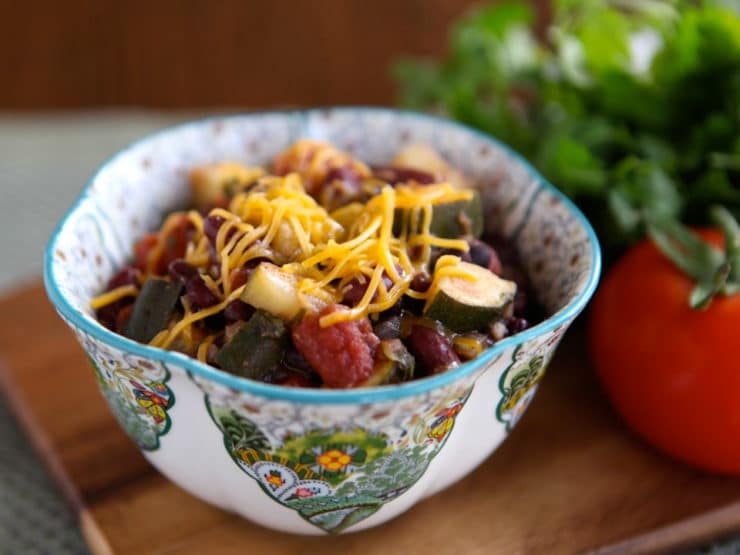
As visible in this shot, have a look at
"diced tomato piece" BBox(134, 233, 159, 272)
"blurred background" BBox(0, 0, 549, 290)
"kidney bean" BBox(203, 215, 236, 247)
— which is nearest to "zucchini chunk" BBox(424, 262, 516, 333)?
"kidney bean" BBox(203, 215, 236, 247)

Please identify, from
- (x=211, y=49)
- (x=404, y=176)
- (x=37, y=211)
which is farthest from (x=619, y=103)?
(x=211, y=49)

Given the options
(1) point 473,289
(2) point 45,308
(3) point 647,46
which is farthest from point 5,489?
(3) point 647,46

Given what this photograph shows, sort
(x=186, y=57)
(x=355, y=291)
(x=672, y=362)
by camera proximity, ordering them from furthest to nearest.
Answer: (x=186, y=57), (x=672, y=362), (x=355, y=291)

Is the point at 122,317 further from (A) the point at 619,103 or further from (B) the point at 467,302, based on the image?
(A) the point at 619,103

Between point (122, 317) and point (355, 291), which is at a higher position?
point (355, 291)

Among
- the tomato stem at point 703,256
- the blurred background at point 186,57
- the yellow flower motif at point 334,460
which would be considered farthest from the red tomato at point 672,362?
the blurred background at point 186,57

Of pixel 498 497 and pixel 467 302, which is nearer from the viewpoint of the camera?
pixel 467 302
